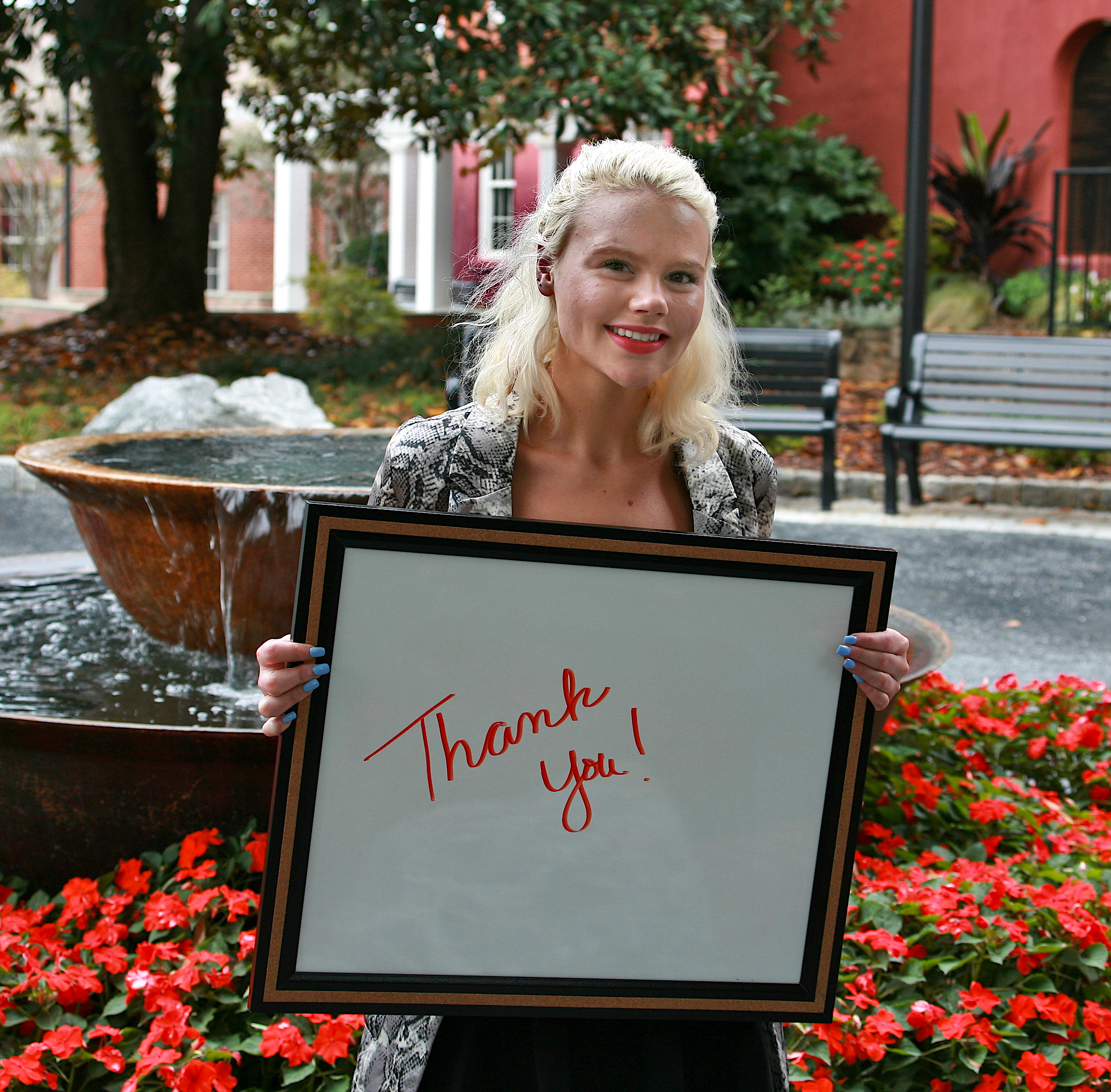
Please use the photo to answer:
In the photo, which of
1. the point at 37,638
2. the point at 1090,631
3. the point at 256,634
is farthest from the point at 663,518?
the point at 1090,631

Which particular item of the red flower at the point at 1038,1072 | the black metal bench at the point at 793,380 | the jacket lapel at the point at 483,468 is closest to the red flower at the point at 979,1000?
the red flower at the point at 1038,1072

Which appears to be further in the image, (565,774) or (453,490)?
(453,490)

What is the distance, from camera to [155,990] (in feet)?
7.80

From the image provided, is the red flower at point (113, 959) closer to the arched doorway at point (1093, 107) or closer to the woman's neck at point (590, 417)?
the woman's neck at point (590, 417)

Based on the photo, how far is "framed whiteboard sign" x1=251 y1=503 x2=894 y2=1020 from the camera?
147 cm

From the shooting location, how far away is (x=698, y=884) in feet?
5.04

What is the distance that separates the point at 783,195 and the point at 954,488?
6251 mm

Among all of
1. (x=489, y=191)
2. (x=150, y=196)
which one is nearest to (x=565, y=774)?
(x=150, y=196)

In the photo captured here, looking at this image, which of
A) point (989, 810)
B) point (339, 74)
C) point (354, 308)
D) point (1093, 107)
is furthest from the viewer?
point (339, 74)

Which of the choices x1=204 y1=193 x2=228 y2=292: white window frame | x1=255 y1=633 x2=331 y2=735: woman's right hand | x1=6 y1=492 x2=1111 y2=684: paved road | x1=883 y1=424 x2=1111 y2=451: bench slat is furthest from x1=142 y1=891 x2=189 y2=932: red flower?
x1=204 y1=193 x2=228 y2=292: white window frame

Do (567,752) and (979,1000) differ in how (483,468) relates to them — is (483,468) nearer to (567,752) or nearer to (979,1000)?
(567,752)

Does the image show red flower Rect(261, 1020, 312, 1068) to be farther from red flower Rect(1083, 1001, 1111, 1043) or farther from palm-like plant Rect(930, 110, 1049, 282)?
palm-like plant Rect(930, 110, 1049, 282)

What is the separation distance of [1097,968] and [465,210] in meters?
22.9

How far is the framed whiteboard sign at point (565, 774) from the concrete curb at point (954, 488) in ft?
27.0
